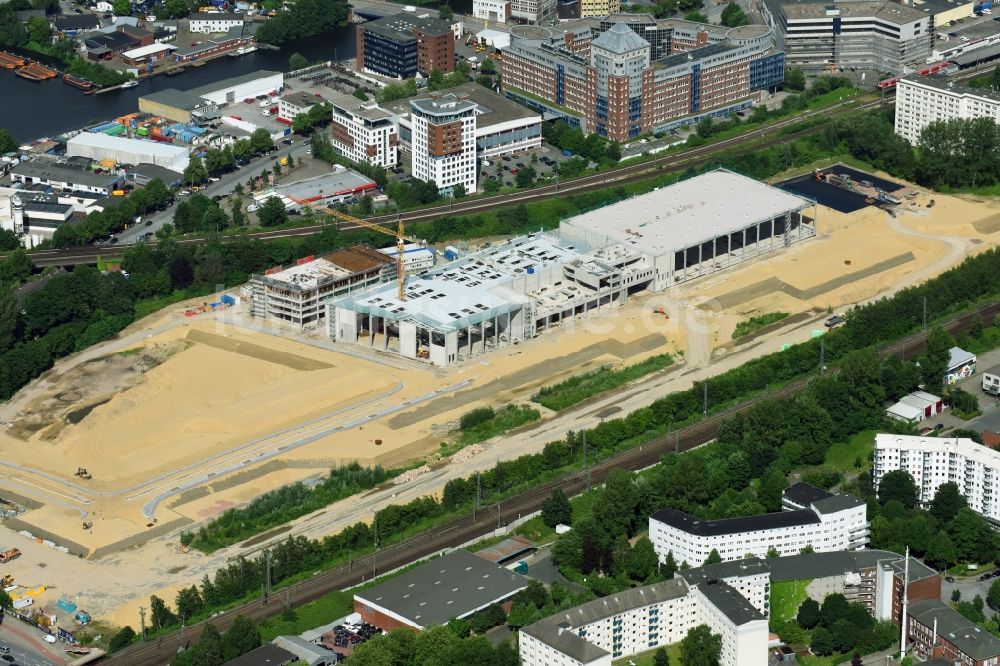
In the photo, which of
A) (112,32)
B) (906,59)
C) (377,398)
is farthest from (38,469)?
(906,59)

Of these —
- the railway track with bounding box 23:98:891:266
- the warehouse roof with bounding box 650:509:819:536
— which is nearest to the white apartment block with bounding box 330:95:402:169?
the railway track with bounding box 23:98:891:266

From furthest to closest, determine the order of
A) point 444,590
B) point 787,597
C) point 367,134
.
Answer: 1. point 367,134
2. point 444,590
3. point 787,597

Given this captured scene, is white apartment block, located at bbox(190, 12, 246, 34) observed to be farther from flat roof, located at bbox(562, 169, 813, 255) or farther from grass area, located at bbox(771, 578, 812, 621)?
grass area, located at bbox(771, 578, 812, 621)

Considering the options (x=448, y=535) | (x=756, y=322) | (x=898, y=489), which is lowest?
(x=448, y=535)

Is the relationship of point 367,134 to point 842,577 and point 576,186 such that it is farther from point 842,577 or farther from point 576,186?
point 842,577

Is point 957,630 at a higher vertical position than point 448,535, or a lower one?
higher

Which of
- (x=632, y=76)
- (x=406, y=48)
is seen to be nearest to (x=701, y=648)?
(x=632, y=76)
